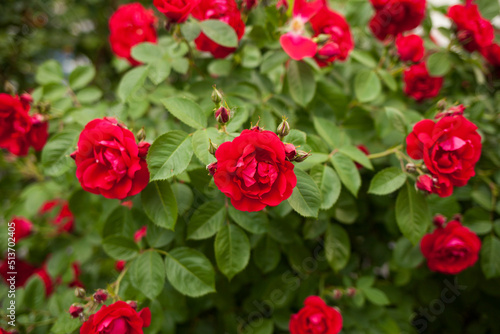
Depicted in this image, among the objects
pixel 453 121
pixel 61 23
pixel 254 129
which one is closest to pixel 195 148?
pixel 254 129

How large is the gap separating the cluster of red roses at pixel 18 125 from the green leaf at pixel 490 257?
1.45m

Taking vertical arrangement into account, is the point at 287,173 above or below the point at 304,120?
above

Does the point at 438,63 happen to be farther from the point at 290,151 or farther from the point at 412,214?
the point at 290,151

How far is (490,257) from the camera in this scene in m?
1.09

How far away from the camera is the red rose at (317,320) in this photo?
37.0 inches

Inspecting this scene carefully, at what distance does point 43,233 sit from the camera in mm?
1647

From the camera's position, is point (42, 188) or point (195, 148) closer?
point (195, 148)

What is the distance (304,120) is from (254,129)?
0.47 m

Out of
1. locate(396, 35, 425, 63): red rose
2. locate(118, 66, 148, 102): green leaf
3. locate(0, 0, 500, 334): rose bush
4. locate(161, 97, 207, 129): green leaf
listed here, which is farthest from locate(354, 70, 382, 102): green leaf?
locate(118, 66, 148, 102): green leaf

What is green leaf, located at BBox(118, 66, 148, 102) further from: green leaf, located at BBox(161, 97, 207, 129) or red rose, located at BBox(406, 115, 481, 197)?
red rose, located at BBox(406, 115, 481, 197)

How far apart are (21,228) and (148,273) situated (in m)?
1.05

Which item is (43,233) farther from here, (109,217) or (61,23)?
(61,23)

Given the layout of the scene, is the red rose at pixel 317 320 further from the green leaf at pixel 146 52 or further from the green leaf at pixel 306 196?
the green leaf at pixel 146 52

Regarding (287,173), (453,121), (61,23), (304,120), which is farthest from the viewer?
(61,23)
